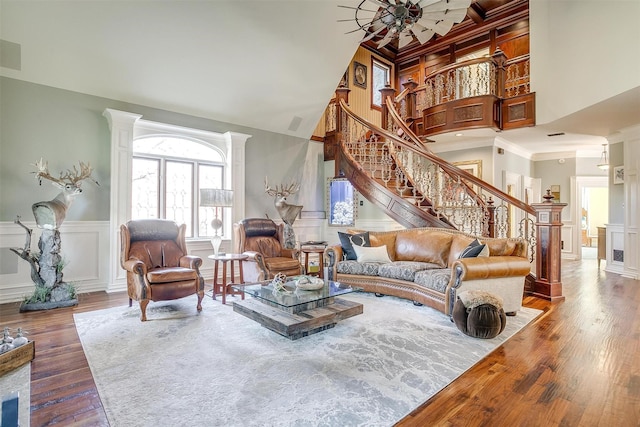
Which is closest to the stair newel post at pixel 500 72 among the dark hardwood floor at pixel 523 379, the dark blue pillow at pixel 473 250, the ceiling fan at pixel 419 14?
the ceiling fan at pixel 419 14

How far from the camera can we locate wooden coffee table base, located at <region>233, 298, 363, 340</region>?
280 centimetres

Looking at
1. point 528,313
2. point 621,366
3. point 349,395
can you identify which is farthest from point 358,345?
point 528,313

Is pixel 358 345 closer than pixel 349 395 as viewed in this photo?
No

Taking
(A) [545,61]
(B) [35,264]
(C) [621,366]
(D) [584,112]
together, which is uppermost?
(A) [545,61]

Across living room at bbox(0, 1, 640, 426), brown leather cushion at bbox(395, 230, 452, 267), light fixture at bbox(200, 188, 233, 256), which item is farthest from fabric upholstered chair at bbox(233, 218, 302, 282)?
brown leather cushion at bbox(395, 230, 452, 267)

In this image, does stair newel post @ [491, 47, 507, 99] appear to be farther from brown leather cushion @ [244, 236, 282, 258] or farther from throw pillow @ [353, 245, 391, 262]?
brown leather cushion @ [244, 236, 282, 258]

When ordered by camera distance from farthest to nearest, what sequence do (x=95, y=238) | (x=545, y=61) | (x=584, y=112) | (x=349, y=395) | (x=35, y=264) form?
(x=545, y=61), (x=584, y=112), (x=95, y=238), (x=35, y=264), (x=349, y=395)

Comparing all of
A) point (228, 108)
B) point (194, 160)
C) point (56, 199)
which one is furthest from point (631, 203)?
point (56, 199)

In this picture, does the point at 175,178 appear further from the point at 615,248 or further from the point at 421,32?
the point at 615,248

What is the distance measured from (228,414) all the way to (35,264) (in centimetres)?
372

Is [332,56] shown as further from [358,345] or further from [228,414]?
[228,414]

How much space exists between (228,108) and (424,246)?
408cm

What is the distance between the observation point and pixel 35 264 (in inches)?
162

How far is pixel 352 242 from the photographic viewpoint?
5.00m
